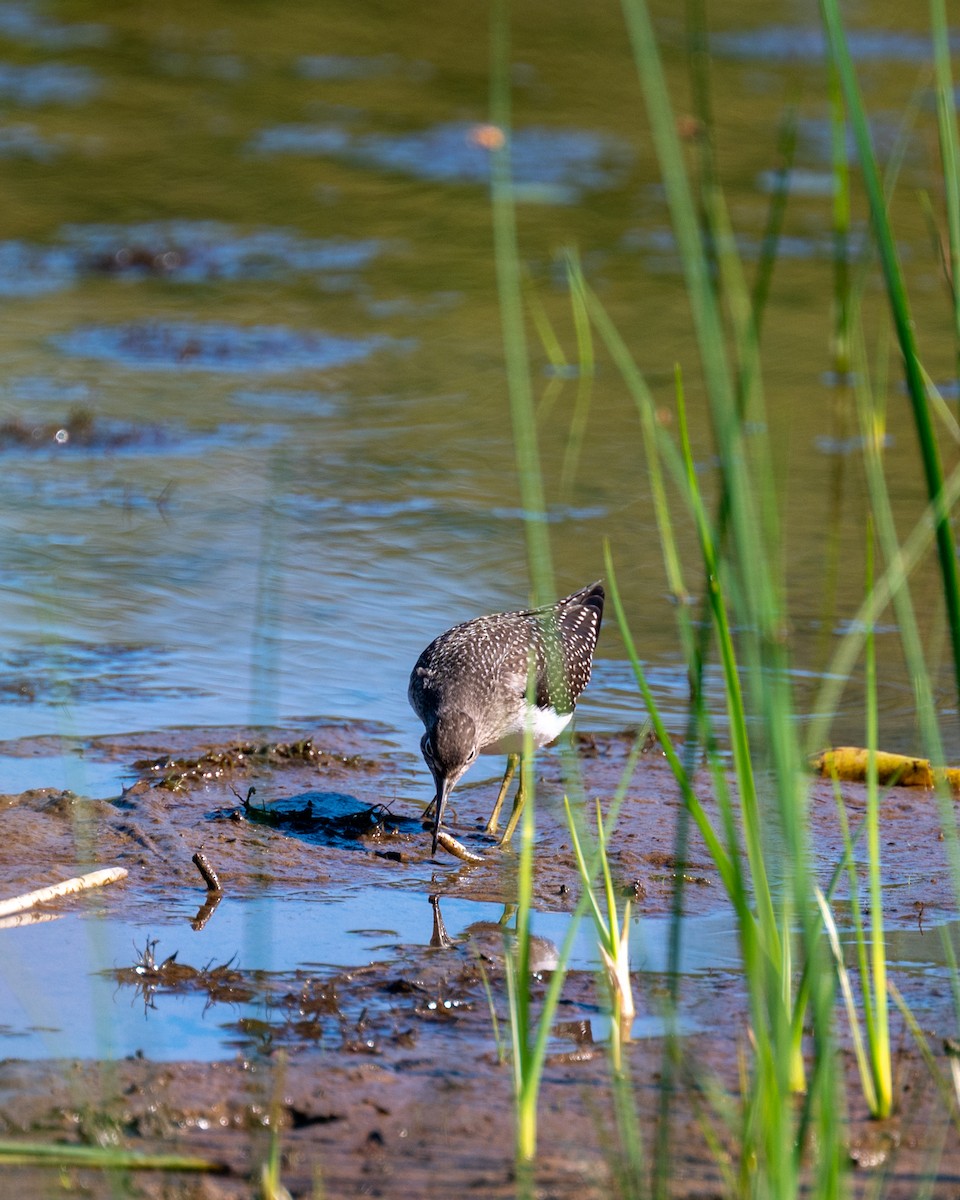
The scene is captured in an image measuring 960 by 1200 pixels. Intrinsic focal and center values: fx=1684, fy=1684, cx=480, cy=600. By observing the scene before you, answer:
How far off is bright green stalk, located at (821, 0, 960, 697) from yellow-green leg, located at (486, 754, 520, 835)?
316cm

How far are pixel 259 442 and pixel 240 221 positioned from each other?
5.59 meters

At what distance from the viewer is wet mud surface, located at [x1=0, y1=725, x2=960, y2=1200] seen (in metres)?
3.38

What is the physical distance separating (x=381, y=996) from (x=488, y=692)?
183 cm

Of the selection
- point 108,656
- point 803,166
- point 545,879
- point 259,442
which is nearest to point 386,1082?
point 545,879

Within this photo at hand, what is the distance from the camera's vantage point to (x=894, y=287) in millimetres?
2467

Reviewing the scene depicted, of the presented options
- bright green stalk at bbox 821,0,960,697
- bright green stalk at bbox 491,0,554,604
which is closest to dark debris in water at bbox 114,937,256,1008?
bright green stalk at bbox 491,0,554,604

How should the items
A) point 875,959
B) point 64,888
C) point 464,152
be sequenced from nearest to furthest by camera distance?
point 875,959 < point 64,888 < point 464,152

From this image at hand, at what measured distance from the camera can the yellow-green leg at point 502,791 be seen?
5.73 m

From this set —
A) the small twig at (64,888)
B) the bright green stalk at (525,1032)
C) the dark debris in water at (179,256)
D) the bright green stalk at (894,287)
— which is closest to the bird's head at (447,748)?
the small twig at (64,888)

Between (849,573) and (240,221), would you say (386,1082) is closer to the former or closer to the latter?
(849,573)

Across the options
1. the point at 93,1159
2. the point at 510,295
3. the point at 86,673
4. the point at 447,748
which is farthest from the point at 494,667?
the point at 510,295

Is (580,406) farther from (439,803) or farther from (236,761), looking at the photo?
(439,803)

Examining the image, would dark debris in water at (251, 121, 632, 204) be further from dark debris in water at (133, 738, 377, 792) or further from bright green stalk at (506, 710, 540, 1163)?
bright green stalk at (506, 710, 540, 1163)

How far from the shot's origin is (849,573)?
8.25 metres
